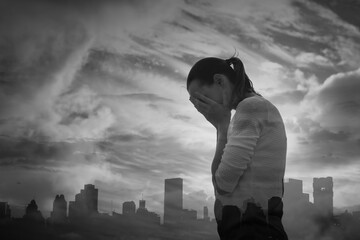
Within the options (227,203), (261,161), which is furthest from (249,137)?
(227,203)

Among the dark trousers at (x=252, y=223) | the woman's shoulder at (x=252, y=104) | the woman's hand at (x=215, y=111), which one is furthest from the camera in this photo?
the woman's hand at (x=215, y=111)

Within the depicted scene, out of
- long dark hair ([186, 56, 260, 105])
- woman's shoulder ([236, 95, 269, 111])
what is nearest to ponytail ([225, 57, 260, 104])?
long dark hair ([186, 56, 260, 105])

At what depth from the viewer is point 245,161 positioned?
231cm

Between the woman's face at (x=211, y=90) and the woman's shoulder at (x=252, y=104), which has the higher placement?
the woman's face at (x=211, y=90)

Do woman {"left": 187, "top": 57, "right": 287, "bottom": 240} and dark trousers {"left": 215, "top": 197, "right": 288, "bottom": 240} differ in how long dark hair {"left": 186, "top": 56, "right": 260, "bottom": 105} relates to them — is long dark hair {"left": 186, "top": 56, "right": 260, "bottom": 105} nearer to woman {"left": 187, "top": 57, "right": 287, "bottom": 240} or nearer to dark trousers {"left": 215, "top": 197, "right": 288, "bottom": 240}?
woman {"left": 187, "top": 57, "right": 287, "bottom": 240}

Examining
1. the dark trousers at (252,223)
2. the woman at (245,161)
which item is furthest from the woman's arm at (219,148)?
the dark trousers at (252,223)

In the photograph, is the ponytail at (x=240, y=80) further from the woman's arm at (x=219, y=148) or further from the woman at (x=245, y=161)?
the woman's arm at (x=219, y=148)

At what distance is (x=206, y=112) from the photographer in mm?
2580

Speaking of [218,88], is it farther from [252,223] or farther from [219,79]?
[252,223]

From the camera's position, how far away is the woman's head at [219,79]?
101 inches

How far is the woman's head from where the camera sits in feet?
8.45

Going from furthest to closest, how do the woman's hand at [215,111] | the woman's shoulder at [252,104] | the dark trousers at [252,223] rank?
the woman's hand at [215,111] → the woman's shoulder at [252,104] → the dark trousers at [252,223]

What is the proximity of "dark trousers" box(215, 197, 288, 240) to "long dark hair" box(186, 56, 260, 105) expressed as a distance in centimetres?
54

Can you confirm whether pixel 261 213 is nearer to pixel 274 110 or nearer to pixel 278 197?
pixel 278 197
